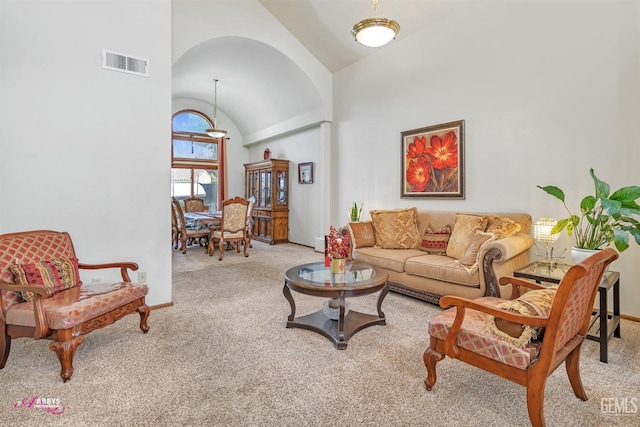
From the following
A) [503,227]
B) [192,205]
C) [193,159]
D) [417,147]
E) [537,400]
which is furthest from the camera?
[193,159]

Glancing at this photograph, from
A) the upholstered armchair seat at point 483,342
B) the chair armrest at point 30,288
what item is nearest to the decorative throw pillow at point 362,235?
the upholstered armchair seat at point 483,342

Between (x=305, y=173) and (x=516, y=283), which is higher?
(x=305, y=173)

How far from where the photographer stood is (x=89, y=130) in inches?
120

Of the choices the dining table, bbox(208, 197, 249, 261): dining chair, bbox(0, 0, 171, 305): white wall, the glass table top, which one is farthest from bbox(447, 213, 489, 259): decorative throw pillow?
the dining table

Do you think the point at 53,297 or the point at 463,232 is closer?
the point at 53,297

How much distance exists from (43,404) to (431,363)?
7.31ft

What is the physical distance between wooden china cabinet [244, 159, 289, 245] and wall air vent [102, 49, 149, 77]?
4638 millimetres

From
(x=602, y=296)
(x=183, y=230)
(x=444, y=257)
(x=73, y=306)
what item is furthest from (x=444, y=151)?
(x=183, y=230)

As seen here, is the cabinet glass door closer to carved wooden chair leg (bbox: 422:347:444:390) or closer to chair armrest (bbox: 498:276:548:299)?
chair armrest (bbox: 498:276:548:299)

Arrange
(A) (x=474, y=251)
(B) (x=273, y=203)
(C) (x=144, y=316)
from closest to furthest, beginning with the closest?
1. (C) (x=144, y=316)
2. (A) (x=474, y=251)
3. (B) (x=273, y=203)

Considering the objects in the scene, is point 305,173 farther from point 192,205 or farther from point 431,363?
point 431,363

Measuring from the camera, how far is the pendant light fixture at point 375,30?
127 inches

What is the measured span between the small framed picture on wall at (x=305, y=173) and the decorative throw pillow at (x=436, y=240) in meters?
3.60

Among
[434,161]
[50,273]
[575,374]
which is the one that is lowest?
[575,374]
